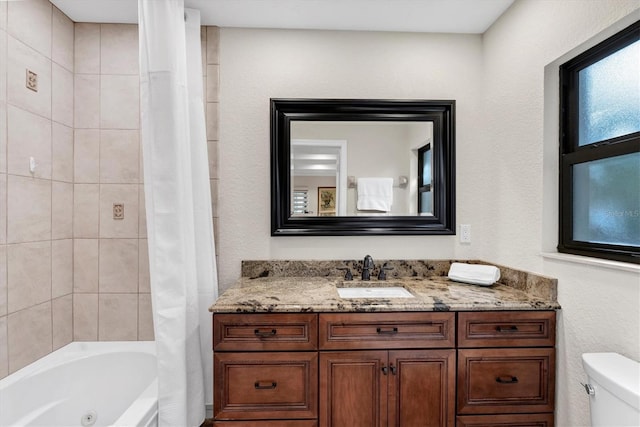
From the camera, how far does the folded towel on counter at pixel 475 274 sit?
1766mm

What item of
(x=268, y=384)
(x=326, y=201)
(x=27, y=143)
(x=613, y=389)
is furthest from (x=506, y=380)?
(x=27, y=143)

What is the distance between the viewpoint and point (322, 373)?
1.45 m

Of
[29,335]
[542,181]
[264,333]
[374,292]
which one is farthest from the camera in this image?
[374,292]

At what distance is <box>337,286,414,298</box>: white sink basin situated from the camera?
174 centimetres

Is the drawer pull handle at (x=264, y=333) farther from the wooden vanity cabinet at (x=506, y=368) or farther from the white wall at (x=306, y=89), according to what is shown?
the wooden vanity cabinet at (x=506, y=368)

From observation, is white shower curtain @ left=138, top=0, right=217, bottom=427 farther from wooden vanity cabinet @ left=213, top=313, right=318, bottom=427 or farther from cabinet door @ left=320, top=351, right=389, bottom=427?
cabinet door @ left=320, top=351, right=389, bottom=427

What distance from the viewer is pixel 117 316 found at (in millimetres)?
2029

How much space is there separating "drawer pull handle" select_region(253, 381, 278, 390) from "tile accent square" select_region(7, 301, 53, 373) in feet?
4.12

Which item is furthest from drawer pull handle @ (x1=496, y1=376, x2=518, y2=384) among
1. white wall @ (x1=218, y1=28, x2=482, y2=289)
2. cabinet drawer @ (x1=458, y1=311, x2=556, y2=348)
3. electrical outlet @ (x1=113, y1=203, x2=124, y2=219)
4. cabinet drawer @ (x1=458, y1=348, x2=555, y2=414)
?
electrical outlet @ (x1=113, y1=203, x2=124, y2=219)

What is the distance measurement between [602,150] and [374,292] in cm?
→ 123

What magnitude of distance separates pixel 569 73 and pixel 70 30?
9.17 ft

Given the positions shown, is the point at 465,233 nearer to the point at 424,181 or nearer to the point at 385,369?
the point at 424,181

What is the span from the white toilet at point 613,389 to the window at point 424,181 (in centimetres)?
109

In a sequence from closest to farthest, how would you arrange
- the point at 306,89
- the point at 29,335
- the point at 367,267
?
Result: the point at 29,335 < the point at 367,267 < the point at 306,89
